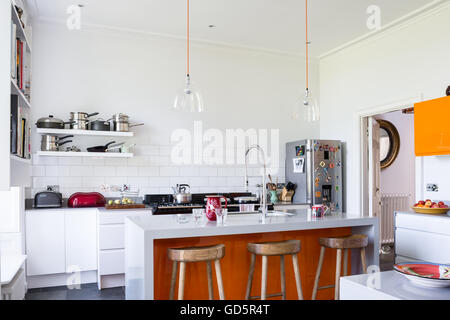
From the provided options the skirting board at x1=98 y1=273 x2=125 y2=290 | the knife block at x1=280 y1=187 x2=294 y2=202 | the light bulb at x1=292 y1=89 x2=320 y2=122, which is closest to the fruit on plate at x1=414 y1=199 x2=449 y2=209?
the light bulb at x1=292 y1=89 x2=320 y2=122

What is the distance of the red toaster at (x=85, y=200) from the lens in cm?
478

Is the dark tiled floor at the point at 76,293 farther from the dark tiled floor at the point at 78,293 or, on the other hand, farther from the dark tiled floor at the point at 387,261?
the dark tiled floor at the point at 387,261

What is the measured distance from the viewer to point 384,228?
22.0 feet

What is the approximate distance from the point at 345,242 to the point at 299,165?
Answer: 285 centimetres

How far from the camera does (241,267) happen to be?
315 cm

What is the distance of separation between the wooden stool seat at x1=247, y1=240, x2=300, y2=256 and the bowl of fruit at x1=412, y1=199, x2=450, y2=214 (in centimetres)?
209

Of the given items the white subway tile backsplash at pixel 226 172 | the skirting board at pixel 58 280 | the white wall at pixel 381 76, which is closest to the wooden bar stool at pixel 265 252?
the white wall at pixel 381 76

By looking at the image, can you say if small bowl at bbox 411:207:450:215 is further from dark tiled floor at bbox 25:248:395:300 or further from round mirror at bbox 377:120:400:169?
dark tiled floor at bbox 25:248:395:300

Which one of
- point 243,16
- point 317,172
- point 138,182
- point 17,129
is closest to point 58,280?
point 138,182

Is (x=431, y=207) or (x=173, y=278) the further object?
(x=431, y=207)

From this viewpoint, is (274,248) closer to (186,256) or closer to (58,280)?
(186,256)

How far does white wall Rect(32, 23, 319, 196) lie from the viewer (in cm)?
503
